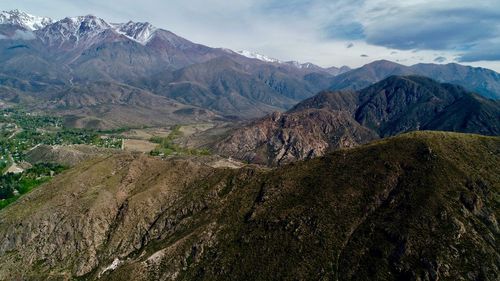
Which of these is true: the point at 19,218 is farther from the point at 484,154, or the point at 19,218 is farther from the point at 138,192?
the point at 484,154

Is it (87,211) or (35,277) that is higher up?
(87,211)

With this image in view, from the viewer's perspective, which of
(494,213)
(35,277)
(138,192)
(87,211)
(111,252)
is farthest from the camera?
(138,192)

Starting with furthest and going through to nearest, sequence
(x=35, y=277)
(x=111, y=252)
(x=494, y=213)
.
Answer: (x=111, y=252)
(x=35, y=277)
(x=494, y=213)

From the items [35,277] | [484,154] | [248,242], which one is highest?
[484,154]

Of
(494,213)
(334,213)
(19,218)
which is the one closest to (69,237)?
(19,218)

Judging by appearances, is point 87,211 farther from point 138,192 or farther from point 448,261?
point 448,261

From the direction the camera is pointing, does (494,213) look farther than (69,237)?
No
